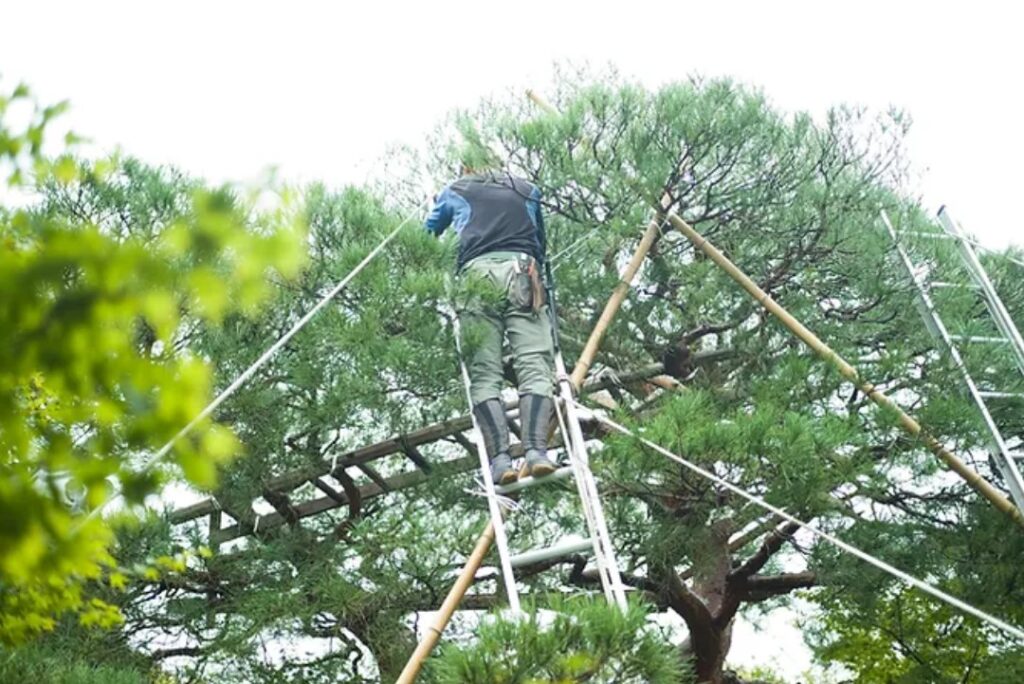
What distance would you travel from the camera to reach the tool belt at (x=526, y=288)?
3427 millimetres

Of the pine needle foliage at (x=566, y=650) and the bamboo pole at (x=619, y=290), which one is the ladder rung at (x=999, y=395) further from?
the pine needle foliage at (x=566, y=650)

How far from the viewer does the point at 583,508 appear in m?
3.11

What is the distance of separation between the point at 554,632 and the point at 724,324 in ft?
7.20

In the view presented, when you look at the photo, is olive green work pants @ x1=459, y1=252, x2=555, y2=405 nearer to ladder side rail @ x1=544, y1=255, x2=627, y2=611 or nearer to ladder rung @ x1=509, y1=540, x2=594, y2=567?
ladder side rail @ x1=544, y1=255, x2=627, y2=611

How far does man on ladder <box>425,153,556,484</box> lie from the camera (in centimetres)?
326

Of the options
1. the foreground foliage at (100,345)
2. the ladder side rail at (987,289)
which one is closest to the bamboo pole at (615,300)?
the ladder side rail at (987,289)

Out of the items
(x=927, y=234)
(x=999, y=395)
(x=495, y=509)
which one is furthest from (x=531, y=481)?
(x=927, y=234)

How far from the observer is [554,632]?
2.37m

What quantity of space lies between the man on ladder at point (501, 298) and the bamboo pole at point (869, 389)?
57cm

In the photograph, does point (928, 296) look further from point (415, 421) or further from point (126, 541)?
point (126, 541)

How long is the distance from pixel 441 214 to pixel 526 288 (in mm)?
547

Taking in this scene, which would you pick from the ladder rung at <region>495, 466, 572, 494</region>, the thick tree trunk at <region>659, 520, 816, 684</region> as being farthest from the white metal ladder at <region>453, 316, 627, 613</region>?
the thick tree trunk at <region>659, 520, 816, 684</region>

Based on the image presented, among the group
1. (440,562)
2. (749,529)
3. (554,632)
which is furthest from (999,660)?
(554,632)

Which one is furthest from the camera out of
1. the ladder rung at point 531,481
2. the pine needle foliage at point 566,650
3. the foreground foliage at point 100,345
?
the ladder rung at point 531,481
